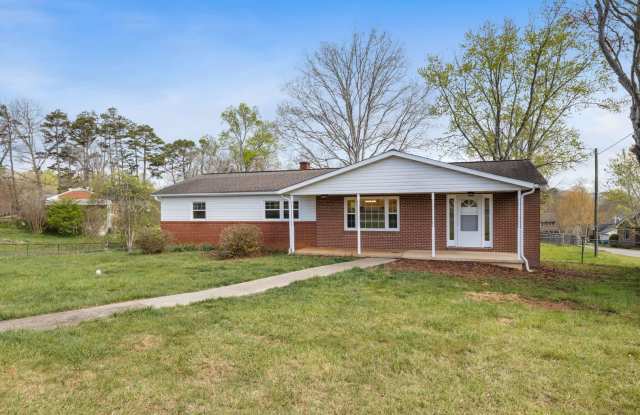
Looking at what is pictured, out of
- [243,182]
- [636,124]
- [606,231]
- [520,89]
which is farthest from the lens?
[606,231]

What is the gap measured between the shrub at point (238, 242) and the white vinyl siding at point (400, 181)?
2.49m

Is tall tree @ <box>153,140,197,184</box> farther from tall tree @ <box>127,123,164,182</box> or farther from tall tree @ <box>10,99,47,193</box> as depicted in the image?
tall tree @ <box>10,99,47,193</box>

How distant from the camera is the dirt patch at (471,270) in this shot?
1015 cm

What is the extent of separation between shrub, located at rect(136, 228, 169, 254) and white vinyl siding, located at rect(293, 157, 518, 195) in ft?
21.3

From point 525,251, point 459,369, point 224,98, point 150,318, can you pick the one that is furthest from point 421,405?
point 224,98

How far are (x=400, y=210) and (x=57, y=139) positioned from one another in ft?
129

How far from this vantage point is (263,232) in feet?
55.5

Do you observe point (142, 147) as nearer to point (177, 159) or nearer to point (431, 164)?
point (177, 159)

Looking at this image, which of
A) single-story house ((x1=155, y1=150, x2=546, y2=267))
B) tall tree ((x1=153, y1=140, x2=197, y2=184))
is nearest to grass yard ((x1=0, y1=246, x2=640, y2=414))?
single-story house ((x1=155, y1=150, x2=546, y2=267))

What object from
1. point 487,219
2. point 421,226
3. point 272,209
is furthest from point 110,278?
point 487,219

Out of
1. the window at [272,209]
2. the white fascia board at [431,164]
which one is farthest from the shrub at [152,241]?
the white fascia board at [431,164]

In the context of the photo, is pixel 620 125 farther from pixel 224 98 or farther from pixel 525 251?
pixel 224 98

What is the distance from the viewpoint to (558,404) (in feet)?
10.7

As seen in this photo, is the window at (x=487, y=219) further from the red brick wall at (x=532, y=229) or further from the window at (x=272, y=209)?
the window at (x=272, y=209)
